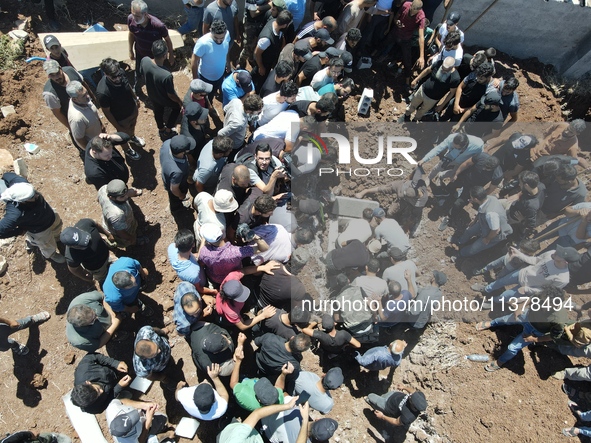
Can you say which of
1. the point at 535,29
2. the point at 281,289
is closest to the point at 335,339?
the point at 281,289

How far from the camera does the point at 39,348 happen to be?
5.75 metres

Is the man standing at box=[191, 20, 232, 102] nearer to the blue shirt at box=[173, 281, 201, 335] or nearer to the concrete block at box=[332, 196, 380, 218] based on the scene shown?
the concrete block at box=[332, 196, 380, 218]

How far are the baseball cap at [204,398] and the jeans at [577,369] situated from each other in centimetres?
521

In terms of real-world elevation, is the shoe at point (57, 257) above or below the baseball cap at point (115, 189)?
below

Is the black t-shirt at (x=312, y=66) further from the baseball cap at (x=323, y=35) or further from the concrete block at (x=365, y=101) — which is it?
the concrete block at (x=365, y=101)

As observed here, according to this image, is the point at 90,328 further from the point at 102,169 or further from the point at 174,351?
the point at 102,169

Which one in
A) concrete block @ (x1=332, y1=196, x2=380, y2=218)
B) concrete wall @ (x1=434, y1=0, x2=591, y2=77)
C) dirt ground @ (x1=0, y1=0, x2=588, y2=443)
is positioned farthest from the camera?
concrete wall @ (x1=434, y1=0, x2=591, y2=77)

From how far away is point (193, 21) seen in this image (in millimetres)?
8000

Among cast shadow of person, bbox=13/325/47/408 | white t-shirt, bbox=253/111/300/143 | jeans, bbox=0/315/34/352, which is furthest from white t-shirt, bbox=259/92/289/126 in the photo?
cast shadow of person, bbox=13/325/47/408

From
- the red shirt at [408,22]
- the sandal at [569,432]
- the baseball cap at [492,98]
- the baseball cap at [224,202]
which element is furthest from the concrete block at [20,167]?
the sandal at [569,432]

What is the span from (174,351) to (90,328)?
1593 millimetres

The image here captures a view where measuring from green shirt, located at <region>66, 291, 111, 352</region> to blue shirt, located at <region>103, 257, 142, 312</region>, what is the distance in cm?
14

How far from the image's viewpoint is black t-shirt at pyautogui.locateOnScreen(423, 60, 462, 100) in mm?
7004

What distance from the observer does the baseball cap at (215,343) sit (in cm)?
446
